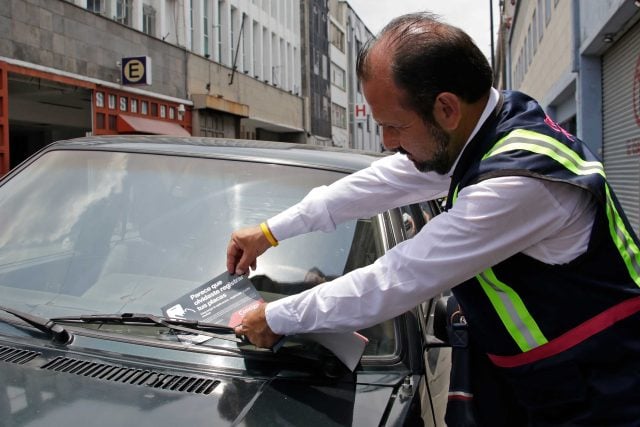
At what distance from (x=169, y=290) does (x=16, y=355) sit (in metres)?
0.48

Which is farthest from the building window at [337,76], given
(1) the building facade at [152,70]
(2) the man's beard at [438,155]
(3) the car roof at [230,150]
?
(2) the man's beard at [438,155]

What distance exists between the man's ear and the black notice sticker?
743mm

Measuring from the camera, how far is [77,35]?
1498cm

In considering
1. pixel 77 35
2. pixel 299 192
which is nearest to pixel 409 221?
pixel 299 192

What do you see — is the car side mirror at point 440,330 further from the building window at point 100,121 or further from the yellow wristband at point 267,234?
the building window at point 100,121

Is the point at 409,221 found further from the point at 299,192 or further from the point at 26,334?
the point at 26,334

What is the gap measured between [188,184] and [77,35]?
14.5m

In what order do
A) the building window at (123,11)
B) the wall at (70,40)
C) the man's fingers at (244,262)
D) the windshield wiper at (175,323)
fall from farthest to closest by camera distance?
the building window at (123,11), the wall at (70,40), the man's fingers at (244,262), the windshield wiper at (175,323)

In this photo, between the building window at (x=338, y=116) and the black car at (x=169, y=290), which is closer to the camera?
the black car at (x=169, y=290)

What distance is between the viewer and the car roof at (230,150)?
7.75 feet

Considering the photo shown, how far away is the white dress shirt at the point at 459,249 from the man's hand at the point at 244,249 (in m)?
0.40

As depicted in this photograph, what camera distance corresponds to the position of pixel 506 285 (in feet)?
4.68

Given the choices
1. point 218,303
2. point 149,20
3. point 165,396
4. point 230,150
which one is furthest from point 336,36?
point 165,396

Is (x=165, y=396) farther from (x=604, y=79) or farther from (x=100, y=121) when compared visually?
(x=100, y=121)
